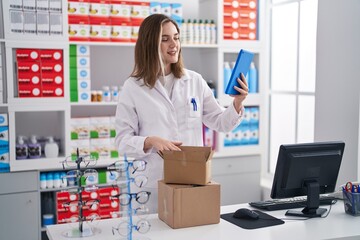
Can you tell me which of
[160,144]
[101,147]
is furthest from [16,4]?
[160,144]

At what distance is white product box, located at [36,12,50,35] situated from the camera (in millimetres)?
3666

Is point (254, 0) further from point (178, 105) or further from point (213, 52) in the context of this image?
point (178, 105)

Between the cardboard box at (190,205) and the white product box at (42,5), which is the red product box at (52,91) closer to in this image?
the white product box at (42,5)

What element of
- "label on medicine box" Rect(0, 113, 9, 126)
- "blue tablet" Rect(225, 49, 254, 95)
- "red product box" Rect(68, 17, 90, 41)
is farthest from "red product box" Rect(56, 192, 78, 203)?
"blue tablet" Rect(225, 49, 254, 95)

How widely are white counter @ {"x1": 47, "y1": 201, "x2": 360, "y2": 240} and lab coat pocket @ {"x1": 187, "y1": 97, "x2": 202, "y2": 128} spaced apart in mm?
650

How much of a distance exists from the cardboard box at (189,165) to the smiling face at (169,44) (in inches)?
25.5

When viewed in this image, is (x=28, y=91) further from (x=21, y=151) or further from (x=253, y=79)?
(x=253, y=79)

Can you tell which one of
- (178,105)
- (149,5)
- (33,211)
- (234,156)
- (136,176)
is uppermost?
(149,5)

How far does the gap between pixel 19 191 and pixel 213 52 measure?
2.06m

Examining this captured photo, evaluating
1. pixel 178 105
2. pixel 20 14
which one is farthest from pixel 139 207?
pixel 20 14

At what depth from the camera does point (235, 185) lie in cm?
446

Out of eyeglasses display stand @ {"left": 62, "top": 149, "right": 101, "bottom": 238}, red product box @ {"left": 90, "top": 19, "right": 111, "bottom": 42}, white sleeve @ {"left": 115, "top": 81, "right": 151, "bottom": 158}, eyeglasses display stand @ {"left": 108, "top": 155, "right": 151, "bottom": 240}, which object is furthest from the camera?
red product box @ {"left": 90, "top": 19, "right": 111, "bottom": 42}

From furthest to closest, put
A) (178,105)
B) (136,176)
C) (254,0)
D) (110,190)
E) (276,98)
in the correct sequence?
1. (276,98)
2. (254,0)
3. (110,190)
4. (178,105)
5. (136,176)

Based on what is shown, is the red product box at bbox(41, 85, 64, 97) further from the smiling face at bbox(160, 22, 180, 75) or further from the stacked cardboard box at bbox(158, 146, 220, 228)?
the stacked cardboard box at bbox(158, 146, 220, 228)
